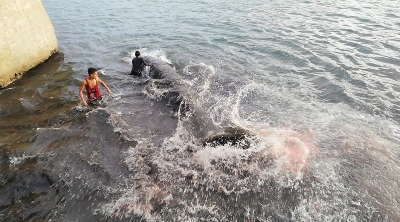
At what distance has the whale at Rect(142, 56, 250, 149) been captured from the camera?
7211mm

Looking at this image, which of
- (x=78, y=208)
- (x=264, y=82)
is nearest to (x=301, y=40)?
(x=264, y=82)

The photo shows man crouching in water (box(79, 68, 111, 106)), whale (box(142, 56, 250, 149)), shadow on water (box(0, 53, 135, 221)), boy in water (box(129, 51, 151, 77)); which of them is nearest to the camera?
shadow on water (box(0, 53, 135, 221))

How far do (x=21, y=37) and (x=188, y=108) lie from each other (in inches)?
288

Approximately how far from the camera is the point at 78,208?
5434mm

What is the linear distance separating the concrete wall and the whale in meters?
4.55

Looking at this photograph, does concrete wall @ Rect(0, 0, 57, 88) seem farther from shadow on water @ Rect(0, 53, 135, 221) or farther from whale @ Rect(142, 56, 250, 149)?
whale @ Rect(142, 56, 250, 149)

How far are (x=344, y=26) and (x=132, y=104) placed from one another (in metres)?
14.3

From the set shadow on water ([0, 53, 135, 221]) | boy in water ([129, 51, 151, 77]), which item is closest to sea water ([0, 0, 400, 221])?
shadow on water ([0, 53, 135, 221])

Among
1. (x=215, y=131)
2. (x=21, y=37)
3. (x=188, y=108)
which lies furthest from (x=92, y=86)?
(x=215, y=131)

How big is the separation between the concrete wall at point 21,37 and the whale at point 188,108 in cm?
455

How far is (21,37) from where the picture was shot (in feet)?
34.7

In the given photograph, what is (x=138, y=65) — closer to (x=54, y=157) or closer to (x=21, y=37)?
(x=21, y=37)

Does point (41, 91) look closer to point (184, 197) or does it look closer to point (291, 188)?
point (184, 197)

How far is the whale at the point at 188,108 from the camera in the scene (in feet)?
23.7
